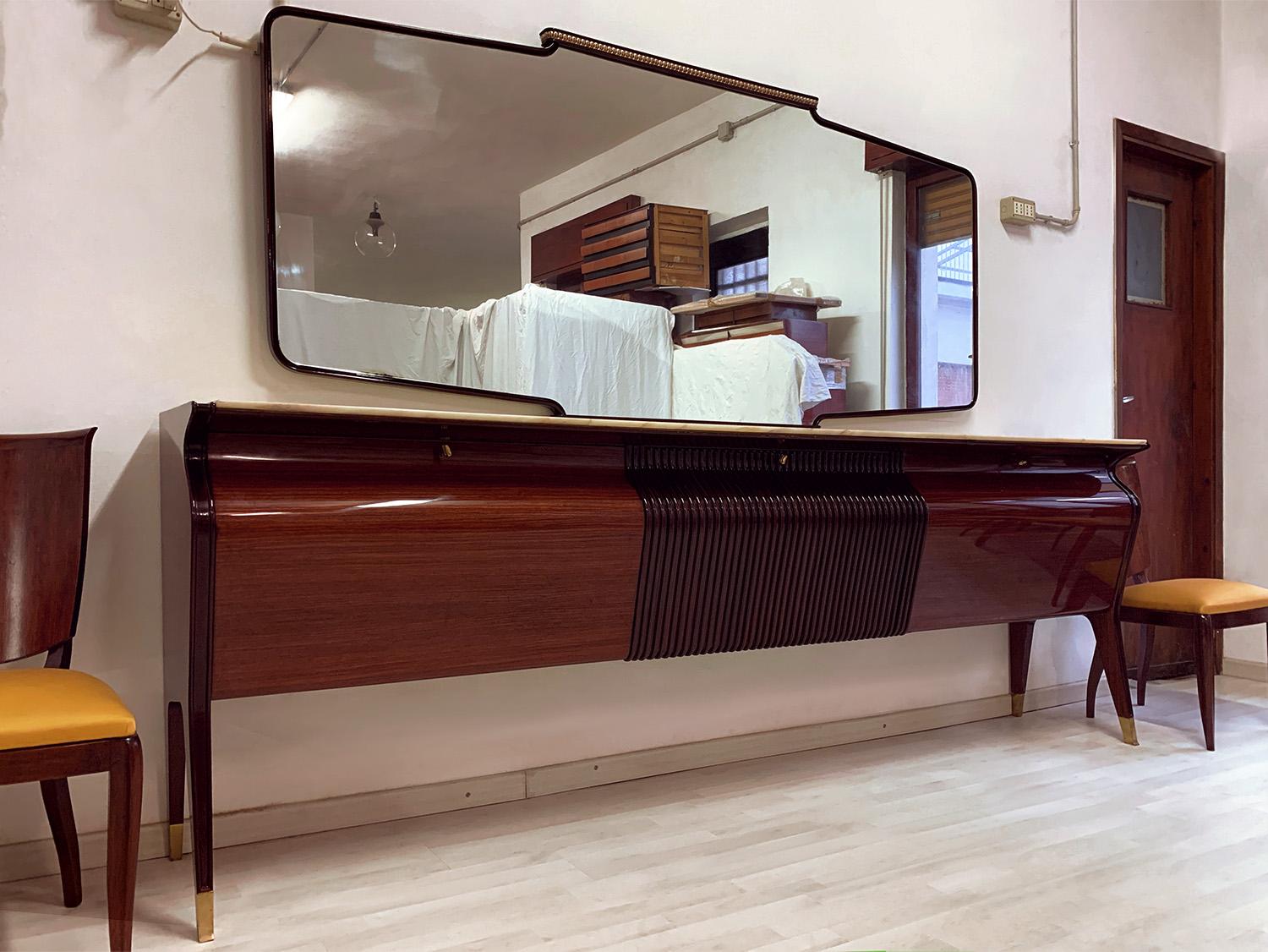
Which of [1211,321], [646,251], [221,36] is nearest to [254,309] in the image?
[221,36]

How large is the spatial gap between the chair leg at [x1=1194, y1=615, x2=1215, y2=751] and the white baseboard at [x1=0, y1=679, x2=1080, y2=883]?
657 millimetres

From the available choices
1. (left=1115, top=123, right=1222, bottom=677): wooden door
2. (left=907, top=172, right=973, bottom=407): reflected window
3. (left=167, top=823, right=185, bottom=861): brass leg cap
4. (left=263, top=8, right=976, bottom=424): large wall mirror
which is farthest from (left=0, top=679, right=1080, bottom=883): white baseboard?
(left=1115, top=123, right=1222, bottom=677): wooden door

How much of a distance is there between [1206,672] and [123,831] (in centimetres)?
292

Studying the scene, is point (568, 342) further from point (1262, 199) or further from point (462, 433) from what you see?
point (1262, 199)

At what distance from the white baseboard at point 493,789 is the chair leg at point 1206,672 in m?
0.66

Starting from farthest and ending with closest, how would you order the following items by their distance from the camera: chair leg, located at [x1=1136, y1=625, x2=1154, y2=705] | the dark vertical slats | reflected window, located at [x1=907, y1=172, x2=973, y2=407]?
1. chair leg, located at [x1=1136, y1=625, x2=1154, y2=705]
2. reflected window, located at [x1=907, y1=172, x2=973, y2=407]
3. the dark vertical slats

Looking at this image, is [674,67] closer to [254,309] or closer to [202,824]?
[254,309]

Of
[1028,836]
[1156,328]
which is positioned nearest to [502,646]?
[1028,836]

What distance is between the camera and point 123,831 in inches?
Result: 61.9

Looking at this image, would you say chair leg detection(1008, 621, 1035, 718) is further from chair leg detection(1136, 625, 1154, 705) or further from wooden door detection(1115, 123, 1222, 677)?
wooden door detection(1115, 123, 1222, 677)

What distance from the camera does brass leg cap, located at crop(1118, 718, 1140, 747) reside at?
3127 millimetres

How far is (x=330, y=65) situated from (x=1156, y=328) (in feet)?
11.2

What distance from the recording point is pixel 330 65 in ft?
7.36

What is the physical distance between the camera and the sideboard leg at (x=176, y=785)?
2.09 metres
